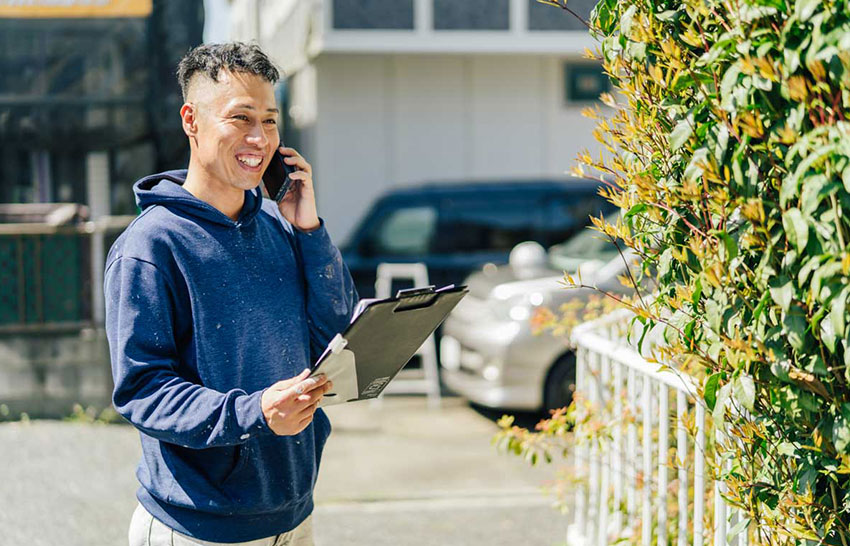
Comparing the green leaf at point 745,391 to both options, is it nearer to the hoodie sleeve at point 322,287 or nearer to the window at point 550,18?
the hoodie sleeve at point 322,287

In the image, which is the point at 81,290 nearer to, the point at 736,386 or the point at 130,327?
the point at 130,327

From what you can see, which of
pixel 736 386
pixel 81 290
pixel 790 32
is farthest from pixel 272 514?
pixel 81 290

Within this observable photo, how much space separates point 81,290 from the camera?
724cm

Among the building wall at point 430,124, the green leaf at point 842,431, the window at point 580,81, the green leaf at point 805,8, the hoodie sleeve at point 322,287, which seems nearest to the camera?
the green leaf at point 805,8

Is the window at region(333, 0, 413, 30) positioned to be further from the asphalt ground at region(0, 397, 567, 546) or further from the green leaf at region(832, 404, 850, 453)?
the green leaf at region(832, 404, 850, 453)

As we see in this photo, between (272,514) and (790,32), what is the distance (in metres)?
1.55

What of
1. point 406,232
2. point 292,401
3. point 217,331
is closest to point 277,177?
point 217,331

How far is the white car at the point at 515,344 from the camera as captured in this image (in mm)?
7129

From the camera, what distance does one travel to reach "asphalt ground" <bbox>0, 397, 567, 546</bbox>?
A: 5047mm

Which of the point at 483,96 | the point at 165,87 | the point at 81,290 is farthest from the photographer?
the point at 483,96

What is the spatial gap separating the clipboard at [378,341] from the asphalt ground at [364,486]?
2.06 meters

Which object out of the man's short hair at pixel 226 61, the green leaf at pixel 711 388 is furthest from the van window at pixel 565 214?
the green leaf at pixel 711 388

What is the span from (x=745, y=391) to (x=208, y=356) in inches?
45.8

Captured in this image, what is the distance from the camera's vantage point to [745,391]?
6.70 ft
